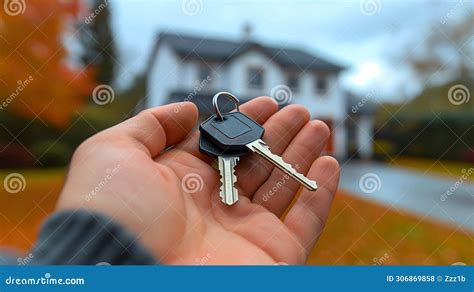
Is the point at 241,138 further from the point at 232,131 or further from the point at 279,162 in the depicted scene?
the point at 279,162

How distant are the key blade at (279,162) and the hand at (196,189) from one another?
5 centimetres

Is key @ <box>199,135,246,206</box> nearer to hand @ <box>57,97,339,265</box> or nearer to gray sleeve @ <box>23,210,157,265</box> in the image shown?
hand @ <box>57,97,339,265</box>

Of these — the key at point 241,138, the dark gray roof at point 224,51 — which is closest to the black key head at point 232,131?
the key at point 241,138

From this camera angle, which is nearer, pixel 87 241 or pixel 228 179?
pixel 87 241

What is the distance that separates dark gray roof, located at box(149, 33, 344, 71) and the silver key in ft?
2.42

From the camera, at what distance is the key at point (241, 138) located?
3.92 ft

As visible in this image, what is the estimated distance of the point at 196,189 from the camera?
3.91 feet

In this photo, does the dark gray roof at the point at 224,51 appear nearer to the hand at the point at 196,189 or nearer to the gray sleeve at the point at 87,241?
the hand at the point at 196,189

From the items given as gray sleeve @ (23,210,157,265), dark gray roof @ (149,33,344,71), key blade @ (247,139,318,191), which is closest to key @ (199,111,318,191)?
key blade @ (247,139,318,191)

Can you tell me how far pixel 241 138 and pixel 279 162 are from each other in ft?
0.47

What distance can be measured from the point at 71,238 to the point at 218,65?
3.48 ft

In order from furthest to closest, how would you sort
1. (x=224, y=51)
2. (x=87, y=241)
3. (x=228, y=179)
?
(x=224, y=51), (x=228, y=179), (x=87, y=241)

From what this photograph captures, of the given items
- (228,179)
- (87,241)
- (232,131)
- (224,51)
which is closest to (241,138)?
(232,131)

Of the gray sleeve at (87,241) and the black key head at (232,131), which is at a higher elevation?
the black key head at (232,131)
